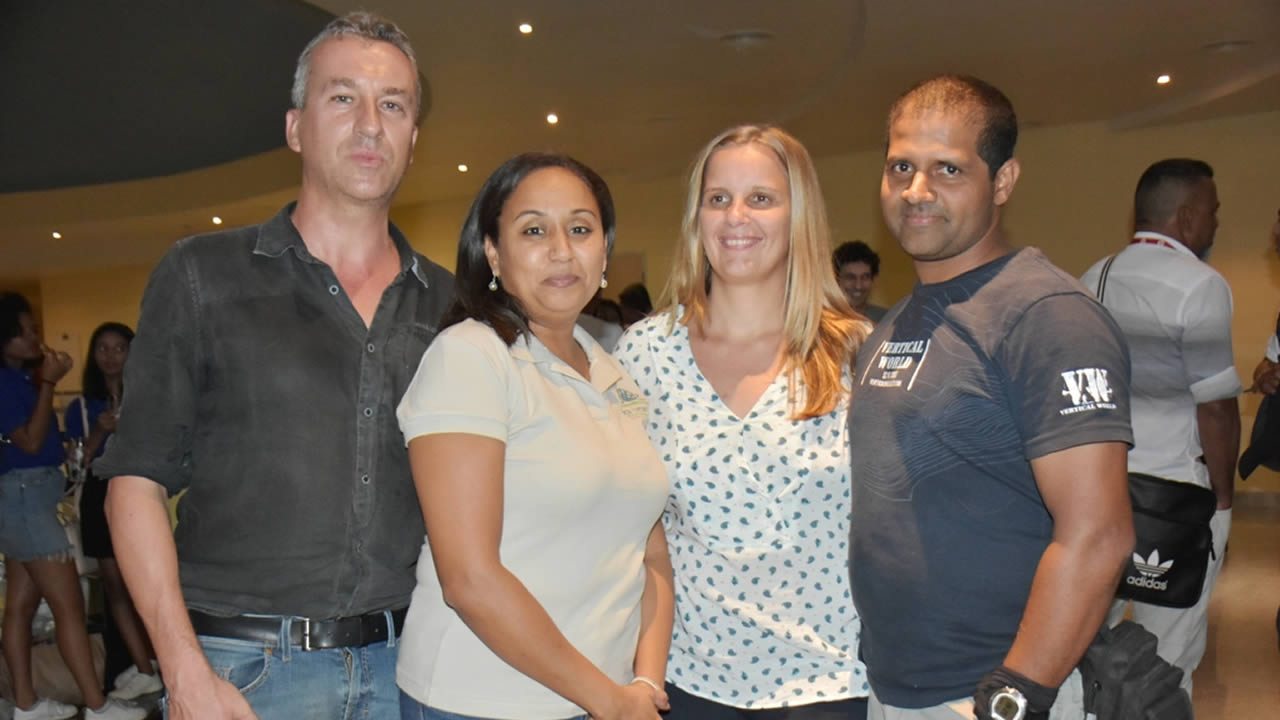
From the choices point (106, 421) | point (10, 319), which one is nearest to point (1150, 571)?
point (106, 421)

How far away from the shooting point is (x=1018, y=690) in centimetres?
166

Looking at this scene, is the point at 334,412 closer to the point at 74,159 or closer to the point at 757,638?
the point at 757,638

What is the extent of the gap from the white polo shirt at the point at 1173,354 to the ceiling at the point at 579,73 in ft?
13.9

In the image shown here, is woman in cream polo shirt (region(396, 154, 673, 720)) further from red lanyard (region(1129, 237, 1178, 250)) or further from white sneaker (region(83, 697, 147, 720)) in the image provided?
white sneaker (region(83, 697, 147, 720))

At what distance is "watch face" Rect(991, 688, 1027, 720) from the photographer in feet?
5.44

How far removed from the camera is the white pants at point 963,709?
1.74 metres

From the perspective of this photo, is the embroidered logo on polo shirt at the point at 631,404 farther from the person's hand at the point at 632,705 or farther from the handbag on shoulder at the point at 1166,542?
the handbag on shoulder at the point at 1166,542

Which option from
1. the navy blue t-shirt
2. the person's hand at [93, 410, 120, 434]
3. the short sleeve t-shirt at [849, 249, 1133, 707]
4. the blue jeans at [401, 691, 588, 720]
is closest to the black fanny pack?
the short sleeve t-shirt at [849, 249, 1133, 707]

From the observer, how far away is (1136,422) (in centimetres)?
330

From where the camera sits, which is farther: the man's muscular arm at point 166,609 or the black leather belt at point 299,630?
the black leather belt at point 299,630

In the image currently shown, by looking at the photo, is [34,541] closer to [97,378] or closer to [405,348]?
[97,378]

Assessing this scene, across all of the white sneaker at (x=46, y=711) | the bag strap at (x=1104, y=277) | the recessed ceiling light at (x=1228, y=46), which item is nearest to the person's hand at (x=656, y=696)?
the bag strap at (x=1104, y=277)

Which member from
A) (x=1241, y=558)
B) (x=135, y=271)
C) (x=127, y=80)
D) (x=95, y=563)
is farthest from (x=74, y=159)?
(x=1241, y=558)

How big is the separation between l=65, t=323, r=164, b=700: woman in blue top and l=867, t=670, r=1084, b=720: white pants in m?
4.08
